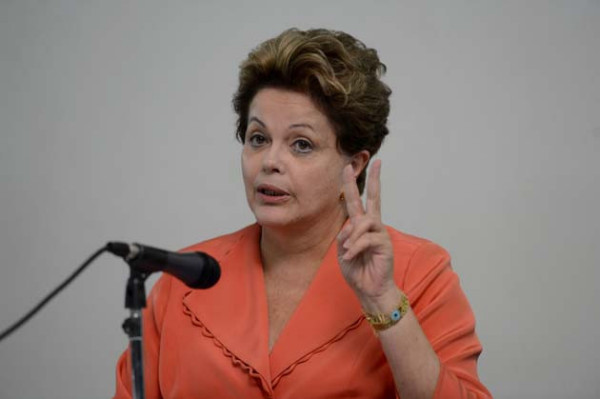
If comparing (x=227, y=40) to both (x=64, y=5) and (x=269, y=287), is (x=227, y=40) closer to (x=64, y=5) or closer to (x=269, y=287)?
(x=64, y=5)

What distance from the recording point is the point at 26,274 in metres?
2.82

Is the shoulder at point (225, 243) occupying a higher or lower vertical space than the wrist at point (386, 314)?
higher

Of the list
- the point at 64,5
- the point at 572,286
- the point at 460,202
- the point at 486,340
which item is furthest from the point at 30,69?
the point at 572,286

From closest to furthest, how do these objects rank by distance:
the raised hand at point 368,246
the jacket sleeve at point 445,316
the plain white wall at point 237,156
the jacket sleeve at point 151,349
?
the raised hand at point 368,246
the jacket sleeve at point 445,316
the jacket sleeve at point 151,349
the plain white wall at point 237,156

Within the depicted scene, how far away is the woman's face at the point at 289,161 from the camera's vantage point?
179 cm

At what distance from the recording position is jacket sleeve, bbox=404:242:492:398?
1.66m

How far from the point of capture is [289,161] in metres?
1.80

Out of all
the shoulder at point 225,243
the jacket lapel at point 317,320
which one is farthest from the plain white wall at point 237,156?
the jacket lapel at point 317,320

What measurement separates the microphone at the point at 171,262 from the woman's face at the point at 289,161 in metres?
0.54

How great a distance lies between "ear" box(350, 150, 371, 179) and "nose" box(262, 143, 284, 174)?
0.72 feet

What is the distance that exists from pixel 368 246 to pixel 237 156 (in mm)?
1339

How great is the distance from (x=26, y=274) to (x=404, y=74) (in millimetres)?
1510

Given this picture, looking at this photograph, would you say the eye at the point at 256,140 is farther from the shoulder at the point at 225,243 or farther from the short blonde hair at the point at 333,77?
the shoulder at the point at 225,243

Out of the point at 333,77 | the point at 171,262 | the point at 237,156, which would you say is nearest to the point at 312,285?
the point at 333,77
